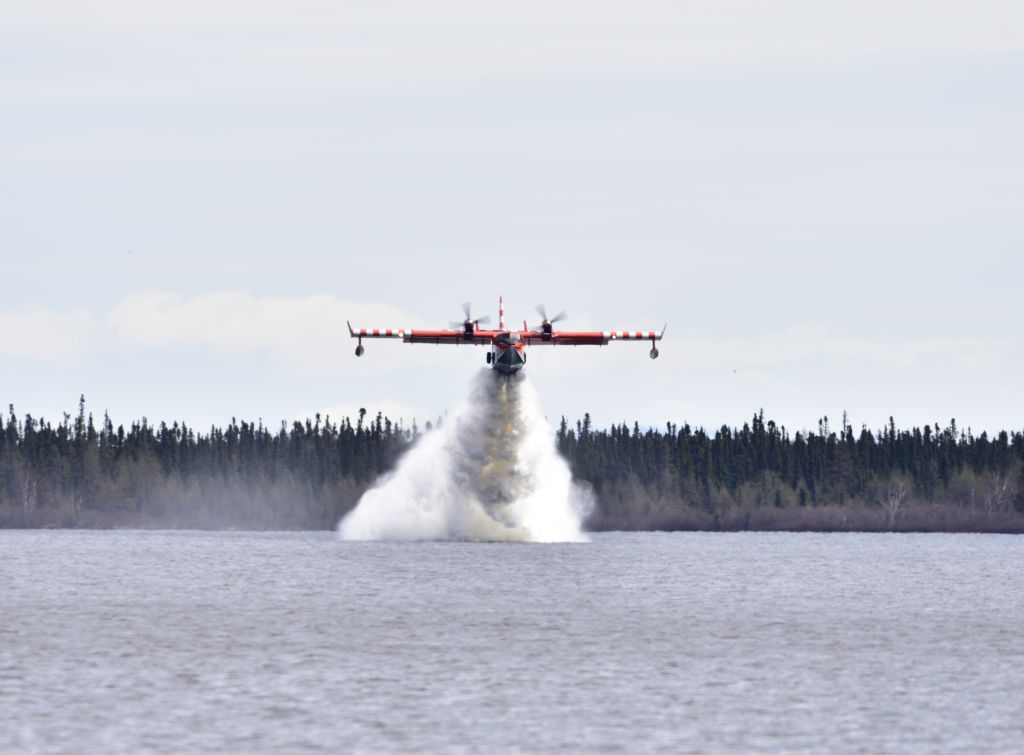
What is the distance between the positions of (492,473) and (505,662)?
68796 millimetres

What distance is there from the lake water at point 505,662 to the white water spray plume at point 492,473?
78.1 feet

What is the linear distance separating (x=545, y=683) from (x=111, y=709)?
10.0m

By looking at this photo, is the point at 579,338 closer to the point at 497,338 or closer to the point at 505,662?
the point at 497,338

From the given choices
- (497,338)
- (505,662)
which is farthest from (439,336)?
(505,662)

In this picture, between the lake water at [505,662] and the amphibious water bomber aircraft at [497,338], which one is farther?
the amphibious water bomber aircraft at [497,338]

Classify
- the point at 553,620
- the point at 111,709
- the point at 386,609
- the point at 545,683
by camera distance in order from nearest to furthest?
the point at 111,709
the point at 545,683
the point at 553,620
the point at 386,609

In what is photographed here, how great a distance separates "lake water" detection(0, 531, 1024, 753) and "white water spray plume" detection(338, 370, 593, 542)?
23.8m

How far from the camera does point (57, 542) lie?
149 metres

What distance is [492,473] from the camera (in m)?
111

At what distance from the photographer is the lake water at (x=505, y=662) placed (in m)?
30.8

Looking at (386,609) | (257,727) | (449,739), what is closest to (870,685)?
(449,739)

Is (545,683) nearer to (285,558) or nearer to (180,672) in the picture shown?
(180,672)

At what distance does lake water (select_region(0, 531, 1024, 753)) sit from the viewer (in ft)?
101

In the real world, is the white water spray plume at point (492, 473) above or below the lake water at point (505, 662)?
above
